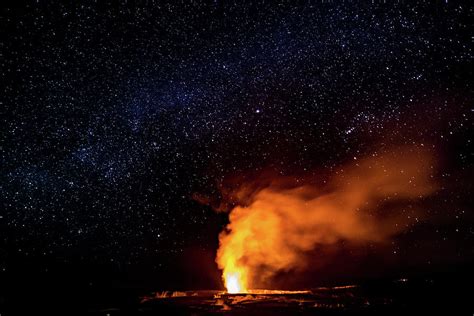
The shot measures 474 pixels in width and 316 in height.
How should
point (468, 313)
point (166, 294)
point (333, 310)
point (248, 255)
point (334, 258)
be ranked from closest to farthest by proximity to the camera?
1. point (468, 313)
2. point (333, 310)
3. point (166, 294)
4. point (248, 255)
5. point (334, 258)

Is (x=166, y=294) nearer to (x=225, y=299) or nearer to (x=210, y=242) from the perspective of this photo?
(x=225, y=299)

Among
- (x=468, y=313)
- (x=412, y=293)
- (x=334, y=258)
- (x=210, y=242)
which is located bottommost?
(x=468, y=313)

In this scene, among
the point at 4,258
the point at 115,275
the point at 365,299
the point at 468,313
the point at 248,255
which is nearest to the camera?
the point at 468,313

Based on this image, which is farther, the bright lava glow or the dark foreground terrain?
the bright lava glow

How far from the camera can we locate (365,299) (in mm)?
9508

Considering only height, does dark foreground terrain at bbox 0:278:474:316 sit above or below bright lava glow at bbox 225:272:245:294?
below

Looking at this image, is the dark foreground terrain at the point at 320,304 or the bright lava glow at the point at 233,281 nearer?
the dark foreground terrain at the point at 320,304

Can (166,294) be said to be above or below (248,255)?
below

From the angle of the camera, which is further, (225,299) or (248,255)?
(248,255)

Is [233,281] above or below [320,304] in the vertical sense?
above

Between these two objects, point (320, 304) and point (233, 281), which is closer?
point (320, 304)

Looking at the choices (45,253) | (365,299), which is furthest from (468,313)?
(45,253)

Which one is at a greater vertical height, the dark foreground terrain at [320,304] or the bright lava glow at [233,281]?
the bright lava glow at [233,281]

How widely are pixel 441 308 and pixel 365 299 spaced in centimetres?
190
